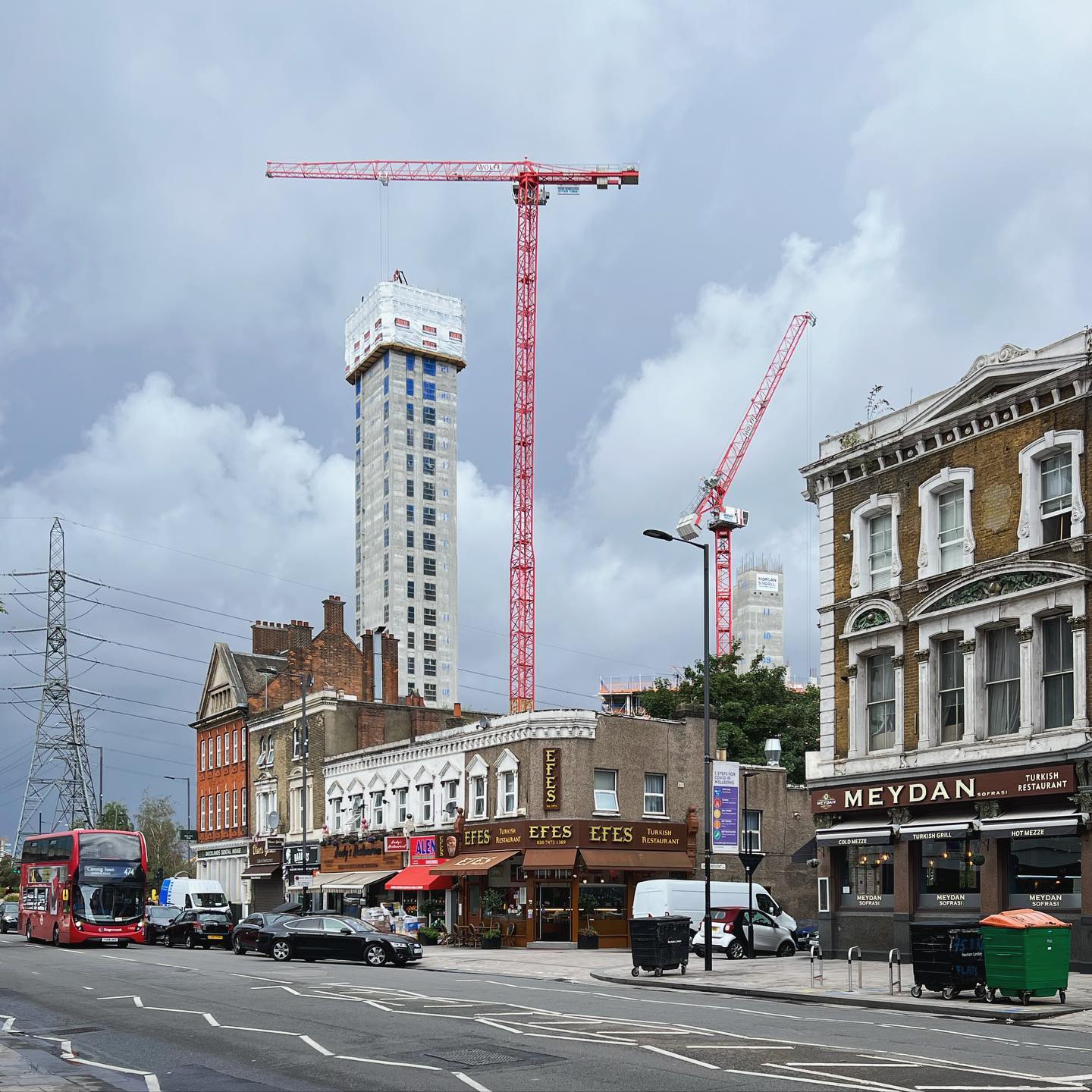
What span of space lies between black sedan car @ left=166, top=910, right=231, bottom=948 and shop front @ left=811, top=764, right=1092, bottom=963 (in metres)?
22.9

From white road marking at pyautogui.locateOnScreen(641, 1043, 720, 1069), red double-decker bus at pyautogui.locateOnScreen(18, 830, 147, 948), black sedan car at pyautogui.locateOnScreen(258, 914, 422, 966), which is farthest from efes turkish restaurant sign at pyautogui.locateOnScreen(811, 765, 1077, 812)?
red double-decker bus at pyautogui.locateOnScreen(18, 830, 147, 948)

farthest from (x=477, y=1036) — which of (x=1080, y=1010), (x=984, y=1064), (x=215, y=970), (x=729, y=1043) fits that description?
(x=215, y=970)

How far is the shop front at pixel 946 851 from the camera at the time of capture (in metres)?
30.2

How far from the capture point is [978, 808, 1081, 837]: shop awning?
29625 millimetres

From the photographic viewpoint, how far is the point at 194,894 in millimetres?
62719

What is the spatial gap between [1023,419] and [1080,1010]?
14664 millimetres

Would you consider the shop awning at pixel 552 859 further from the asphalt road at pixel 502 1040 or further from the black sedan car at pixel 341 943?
the asphalt road at pixel 502 1040

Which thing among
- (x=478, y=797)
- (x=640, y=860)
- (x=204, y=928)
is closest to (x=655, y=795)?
(x=640, y=860)

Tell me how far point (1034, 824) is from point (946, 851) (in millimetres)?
3491

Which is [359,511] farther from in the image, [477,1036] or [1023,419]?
[477,1036]

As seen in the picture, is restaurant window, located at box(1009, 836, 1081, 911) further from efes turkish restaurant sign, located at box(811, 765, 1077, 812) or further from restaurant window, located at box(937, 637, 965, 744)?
restaurant window, located at box(937, 637, 965, 744)

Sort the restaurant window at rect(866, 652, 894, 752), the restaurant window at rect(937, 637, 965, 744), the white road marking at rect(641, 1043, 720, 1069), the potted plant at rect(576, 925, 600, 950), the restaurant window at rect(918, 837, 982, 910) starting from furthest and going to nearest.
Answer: the potted plant at rect(576, 925, 600, 950)
the restaurant window at rect(866, 652, 894, 752)
the restaurant window at rect(937, 637, 965, 744)
the restaurant window at rect(918, 837, 982, 910)
the white road marking at rect(641, 1043, 720, 1069)

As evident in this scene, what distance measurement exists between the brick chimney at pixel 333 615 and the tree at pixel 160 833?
4430cm

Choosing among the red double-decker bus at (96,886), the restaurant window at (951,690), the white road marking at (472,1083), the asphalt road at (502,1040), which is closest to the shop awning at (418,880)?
the red double-decker bus at (96,886)
